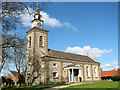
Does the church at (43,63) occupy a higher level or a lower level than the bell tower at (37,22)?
lower

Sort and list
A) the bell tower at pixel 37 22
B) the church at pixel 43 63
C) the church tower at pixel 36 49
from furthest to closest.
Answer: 1. the bell tower at pixel 37 22
2. the church tower at pixel 36 49
3. the church at pixel 43 63

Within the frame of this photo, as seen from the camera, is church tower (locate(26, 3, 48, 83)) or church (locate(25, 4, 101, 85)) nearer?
church (locate(25, 4, 101, 85))

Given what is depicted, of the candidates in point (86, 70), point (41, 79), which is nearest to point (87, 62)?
point (86, 70)

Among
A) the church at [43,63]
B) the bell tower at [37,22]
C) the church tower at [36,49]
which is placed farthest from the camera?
the bell tower at [37,22]

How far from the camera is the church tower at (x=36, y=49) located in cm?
2773

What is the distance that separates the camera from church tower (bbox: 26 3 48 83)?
27728 millimetres

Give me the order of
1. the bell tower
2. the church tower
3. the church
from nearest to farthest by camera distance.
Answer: the church
the church tower
the bell tower

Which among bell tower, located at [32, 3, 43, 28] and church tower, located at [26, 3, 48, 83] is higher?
bell tower, located at [32, 3, 43, 28]

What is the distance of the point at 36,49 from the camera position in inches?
1136

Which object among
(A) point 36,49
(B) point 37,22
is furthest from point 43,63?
(B) point 37,22

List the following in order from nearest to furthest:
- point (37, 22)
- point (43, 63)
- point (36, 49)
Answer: point (43, 63)
point (36, 49)
point (37, 22)

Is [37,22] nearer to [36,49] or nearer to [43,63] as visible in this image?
[36,49]

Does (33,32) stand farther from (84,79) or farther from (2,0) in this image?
(2,0)

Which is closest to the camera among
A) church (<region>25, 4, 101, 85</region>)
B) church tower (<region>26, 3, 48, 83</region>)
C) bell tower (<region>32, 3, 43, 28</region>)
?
church (<region>25, 4, 101, 85</region>)
